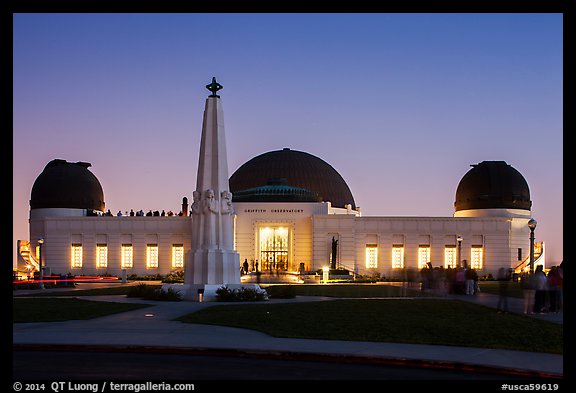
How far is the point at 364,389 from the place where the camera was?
32.3 ft

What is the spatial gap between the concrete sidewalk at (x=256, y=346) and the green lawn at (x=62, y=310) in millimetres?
2055

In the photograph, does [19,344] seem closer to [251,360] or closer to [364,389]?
[251,360]

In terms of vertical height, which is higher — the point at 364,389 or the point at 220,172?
the point at 220,172

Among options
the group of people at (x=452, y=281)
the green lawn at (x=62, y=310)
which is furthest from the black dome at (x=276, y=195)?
the green lawn at (x=62, y=310)

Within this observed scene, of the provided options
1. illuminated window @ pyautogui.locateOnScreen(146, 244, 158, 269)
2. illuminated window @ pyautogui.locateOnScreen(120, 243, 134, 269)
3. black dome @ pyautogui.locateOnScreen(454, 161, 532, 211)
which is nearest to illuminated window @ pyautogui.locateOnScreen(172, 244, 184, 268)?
illuminated window @ pyautogui.locateOnScreen(146, 244, 158, 269)

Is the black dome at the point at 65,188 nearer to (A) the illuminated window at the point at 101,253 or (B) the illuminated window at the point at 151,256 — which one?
(A) the illuminated window at the point at 101,253

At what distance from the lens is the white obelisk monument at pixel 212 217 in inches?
1200

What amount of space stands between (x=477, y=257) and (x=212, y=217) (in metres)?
40.4

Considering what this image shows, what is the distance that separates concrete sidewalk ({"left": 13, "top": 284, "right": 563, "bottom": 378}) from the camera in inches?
458

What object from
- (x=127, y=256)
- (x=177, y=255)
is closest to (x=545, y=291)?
(x=177, y=255)

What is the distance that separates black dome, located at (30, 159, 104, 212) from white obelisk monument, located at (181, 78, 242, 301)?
42.8 meters

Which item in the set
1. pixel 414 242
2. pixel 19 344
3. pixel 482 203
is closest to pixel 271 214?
pixel 414 242

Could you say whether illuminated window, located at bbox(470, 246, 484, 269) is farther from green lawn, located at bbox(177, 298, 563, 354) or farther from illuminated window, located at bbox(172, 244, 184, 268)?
green lawn, located at bbox(177, 298, 563, 354)

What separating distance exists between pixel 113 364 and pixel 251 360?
2.39 m
